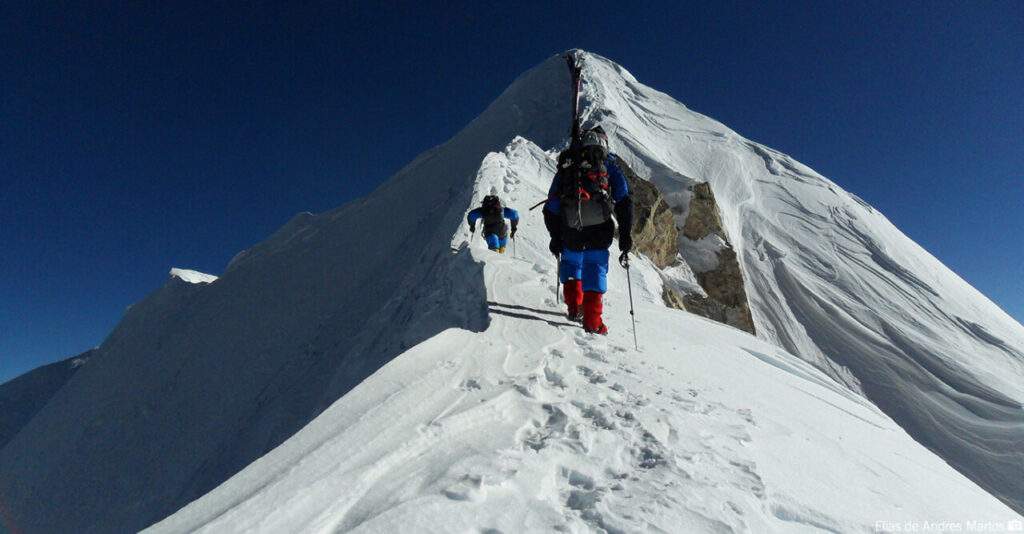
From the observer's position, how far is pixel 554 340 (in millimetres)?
4301

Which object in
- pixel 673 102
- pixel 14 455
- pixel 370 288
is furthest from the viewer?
pixel 673 102

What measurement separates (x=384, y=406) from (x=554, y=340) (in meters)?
1.98

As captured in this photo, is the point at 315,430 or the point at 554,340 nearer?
the point at 315,430

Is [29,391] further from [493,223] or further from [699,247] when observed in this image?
[699,247]

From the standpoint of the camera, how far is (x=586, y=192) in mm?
4922

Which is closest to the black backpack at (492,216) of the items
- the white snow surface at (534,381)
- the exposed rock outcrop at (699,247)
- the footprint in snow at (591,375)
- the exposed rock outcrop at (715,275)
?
the white snow surface at (534,381)

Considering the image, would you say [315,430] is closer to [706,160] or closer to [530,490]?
[530,490]

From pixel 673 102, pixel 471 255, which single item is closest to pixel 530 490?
pixel 471 255

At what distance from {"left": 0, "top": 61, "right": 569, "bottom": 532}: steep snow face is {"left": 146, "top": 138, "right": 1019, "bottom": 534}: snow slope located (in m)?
1.41

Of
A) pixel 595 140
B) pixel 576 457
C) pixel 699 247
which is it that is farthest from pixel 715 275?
pixel 576 457

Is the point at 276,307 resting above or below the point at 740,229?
A: below

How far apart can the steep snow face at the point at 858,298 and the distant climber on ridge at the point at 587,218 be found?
1102 cm

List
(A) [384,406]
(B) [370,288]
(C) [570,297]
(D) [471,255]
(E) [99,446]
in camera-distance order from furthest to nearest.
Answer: (E) [99,446]
(B) [370,288]
(D) [471,255]
(C) [570,297]
(A) [384,406]

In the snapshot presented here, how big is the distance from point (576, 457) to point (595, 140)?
372 centimetres
